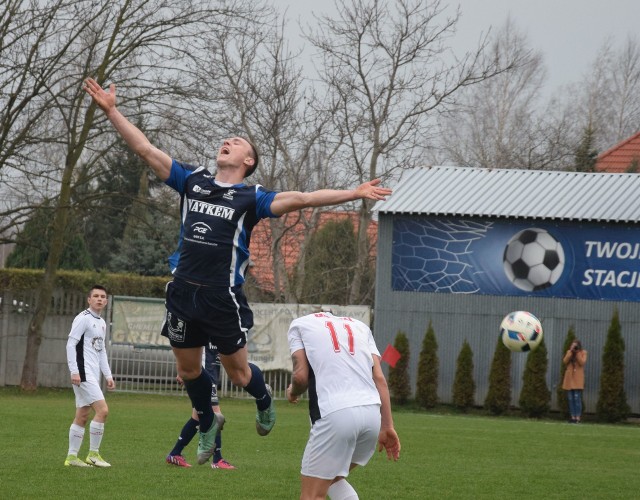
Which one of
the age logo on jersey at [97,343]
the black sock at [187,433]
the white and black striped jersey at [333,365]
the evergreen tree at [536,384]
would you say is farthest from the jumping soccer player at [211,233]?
the evergreen tree at [536,384]

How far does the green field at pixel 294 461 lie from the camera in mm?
11234

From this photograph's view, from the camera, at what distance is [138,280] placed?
1271 inches

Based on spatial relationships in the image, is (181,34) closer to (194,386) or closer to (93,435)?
(93,435)

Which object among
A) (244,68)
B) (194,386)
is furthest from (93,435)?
(244,68)

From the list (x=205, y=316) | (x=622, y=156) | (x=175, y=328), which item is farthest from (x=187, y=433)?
(x=622, y=156)

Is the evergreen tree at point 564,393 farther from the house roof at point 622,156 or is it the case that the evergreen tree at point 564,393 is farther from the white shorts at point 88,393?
the white shorts at point 88,393

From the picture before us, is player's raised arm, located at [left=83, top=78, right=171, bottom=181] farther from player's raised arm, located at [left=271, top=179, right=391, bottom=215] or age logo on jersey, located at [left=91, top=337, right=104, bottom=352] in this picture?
age logo on jersey, located at [left=91, top=337, right=104, bottom=352]

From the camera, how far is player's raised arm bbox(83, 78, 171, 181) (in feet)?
24.7

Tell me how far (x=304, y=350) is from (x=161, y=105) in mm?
21299

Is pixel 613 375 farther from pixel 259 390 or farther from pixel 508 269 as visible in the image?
pixel 259 390

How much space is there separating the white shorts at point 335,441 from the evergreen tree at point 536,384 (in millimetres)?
19802

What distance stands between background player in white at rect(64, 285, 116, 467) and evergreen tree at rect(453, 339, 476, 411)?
1509cm

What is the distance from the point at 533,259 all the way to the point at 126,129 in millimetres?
21419

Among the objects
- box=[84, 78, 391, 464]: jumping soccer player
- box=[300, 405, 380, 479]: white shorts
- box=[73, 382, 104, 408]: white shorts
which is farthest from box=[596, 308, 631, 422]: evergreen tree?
box=[300, 405, 380, 479]: white shorts
